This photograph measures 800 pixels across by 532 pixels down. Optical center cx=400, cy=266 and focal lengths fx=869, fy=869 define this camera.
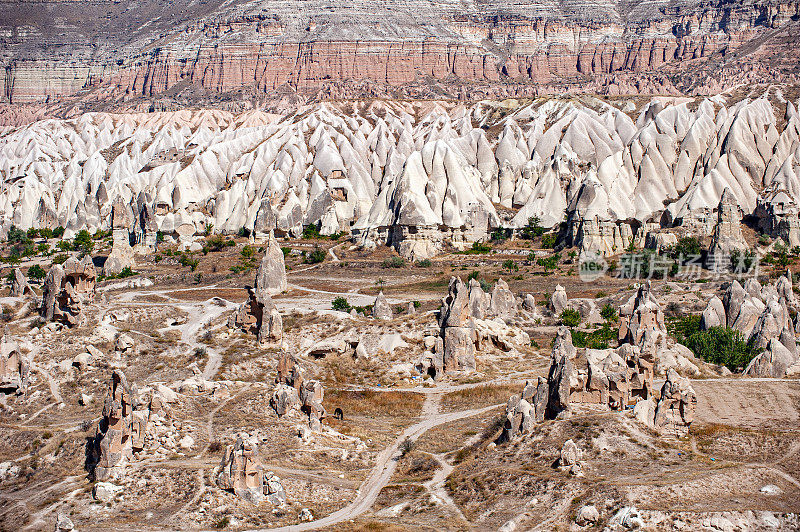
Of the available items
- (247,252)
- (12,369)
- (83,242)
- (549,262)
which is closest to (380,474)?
(12,369)

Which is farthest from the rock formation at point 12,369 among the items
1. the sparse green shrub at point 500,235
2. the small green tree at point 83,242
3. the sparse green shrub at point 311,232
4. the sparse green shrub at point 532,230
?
the sparse green shrub at point 532,230

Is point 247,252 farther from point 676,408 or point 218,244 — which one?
point 676,408

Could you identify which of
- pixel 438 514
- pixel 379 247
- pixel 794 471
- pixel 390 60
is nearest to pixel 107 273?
pixel 379 247

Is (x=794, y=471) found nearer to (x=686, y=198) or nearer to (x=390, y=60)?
(x=686, y=198)

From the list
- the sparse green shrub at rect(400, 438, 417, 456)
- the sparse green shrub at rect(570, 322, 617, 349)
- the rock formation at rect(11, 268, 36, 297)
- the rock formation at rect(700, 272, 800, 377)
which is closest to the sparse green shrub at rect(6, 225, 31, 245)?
the rock formation at rect(11, 268, 36, 297)

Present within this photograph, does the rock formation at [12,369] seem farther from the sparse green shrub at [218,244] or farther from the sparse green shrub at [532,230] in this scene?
the sparse green shrub at [532,230]

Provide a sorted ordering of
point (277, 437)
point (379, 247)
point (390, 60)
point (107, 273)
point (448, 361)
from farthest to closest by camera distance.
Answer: point (390, 60)
point (379, 247)
point (107, 273)
point (448, 361)
point (277, 437)
